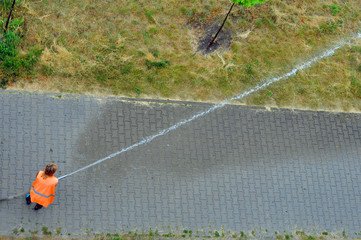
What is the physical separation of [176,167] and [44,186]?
2796 millimetres

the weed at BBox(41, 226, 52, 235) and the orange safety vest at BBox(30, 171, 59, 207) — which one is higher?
the orange safety vest at BBox(30, 171, 59, 207)

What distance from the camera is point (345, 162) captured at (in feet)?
30.9

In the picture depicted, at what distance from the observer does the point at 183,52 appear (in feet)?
32.9

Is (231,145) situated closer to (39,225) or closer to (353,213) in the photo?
(353,213)

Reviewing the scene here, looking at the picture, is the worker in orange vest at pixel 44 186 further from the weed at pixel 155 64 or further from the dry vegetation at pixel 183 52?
the weed at pixel 155 64

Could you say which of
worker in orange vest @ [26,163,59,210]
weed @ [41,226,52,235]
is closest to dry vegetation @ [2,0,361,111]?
worker in orange vest @ [26,163,59,210]

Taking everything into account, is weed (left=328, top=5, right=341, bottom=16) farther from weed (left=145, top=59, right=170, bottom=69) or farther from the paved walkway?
weed (left=145, top=59, right=170, bottom=69)

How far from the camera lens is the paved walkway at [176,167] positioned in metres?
7.73

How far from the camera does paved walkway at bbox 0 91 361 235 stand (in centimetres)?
773

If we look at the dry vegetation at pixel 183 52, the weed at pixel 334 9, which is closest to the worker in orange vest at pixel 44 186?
the dry vegetation at pixel 183 52

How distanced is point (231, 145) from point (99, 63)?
140 inches

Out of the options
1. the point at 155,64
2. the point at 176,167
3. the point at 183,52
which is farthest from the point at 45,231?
the point at 183,52

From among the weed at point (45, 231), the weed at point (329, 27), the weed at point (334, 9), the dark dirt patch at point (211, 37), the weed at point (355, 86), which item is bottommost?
the weed at point (355, 86)

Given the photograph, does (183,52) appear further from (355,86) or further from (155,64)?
(355,86)
